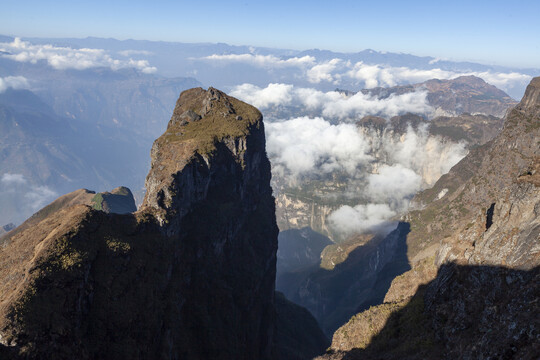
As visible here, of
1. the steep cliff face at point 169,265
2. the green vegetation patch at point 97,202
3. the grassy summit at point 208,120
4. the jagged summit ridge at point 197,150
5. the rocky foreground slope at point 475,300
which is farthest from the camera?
the green vegetation patch at point 97,202

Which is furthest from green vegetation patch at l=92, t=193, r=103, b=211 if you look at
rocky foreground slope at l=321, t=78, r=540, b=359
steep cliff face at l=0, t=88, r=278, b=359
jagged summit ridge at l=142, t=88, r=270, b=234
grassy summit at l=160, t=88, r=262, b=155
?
rocky foreground slope at l=321, t=78, r=540, b=359

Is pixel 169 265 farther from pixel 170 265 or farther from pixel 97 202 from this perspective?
pixel 97 202

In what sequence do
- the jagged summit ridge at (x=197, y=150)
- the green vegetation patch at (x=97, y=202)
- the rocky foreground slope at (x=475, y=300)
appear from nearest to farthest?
1. the rocky foreground slope at (x=475, y=300)
2. the jagged summit ridge at (x=197, y=150)
3. the green vegetation patch at (x=97, y=202)

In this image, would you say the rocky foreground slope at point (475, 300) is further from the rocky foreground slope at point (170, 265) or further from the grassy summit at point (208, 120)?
the grassy summit at point (208, 120)

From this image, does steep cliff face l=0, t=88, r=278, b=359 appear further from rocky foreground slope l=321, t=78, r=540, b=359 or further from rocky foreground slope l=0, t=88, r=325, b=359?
rocky foreground slope l=321, t=78, r=540, b=359

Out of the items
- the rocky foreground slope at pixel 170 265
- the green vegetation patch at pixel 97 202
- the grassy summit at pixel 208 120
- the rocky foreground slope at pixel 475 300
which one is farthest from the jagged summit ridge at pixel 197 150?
the green vegetation patch at pixel 97 202

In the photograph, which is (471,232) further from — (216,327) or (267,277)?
(267,277)
